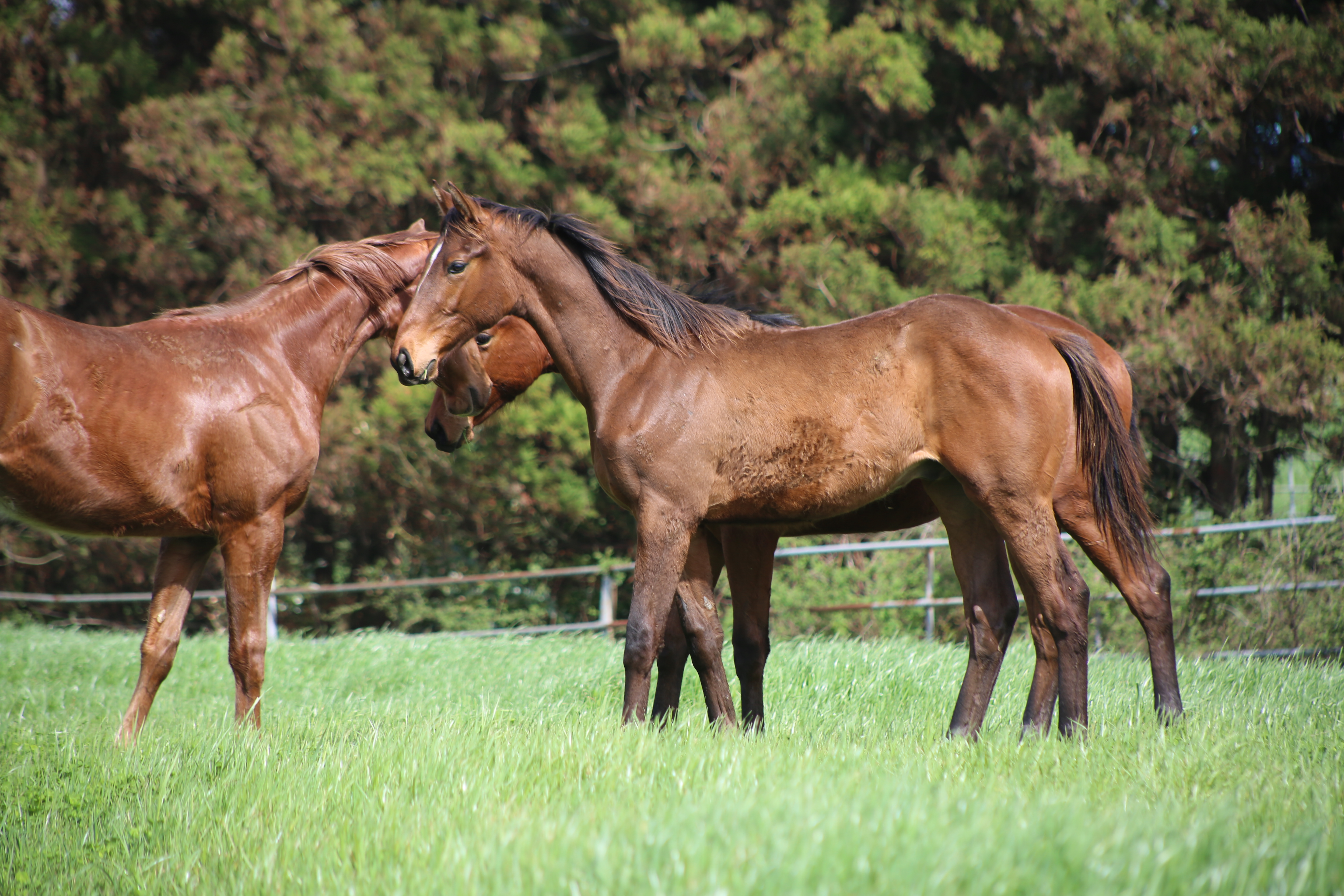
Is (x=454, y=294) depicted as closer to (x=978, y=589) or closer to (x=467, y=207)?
(x=467, y=207)

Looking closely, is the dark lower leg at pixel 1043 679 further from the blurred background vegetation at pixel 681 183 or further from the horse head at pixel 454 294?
the blurred background vegetation at pixel 681 183

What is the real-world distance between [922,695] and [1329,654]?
4.46 meters

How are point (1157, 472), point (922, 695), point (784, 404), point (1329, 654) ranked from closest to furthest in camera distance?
point (784, 404) → point (922, 695) → point (1329, 654) → point (1157, 472)

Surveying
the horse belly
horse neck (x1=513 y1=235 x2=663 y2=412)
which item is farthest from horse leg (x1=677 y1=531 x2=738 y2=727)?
horse neck (x1=513 y1=235 x2=663 y2=412)

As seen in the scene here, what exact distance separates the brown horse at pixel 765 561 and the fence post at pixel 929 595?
4443 mm

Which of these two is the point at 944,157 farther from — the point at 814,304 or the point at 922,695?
the point at 922,695

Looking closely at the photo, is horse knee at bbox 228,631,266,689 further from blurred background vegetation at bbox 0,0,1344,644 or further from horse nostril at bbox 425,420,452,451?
blurred background vegetation at bbox 0,0,1344,644

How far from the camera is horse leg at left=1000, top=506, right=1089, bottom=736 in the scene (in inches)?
165

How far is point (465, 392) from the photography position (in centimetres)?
586

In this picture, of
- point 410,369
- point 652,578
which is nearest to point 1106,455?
point 652,578

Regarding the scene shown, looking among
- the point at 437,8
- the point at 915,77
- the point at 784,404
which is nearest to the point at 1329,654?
the point at 784,404

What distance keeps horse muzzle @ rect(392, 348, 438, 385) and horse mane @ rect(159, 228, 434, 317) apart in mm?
1304

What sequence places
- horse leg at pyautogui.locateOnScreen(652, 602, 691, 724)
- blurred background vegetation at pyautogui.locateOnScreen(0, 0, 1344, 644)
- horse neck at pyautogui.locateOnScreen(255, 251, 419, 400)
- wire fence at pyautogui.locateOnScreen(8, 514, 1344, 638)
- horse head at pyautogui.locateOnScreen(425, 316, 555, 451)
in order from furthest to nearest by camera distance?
blurred background vegetation at pyautogui.locateOnScreen(0, 0, 1344, 644)
wire fence at pyautogui.locateOnScreen(8, 514, 1344, 638)
horse head at pyautogui.locateOnScreen(425, 316, 555, 451)
horse neck at pyautogui.locateOnScreen(255, 251, 419, 400)
horse leg at pyautogui.locateOnScreen(652, 602, 691, 724)

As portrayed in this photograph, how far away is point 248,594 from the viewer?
5.00 metres
